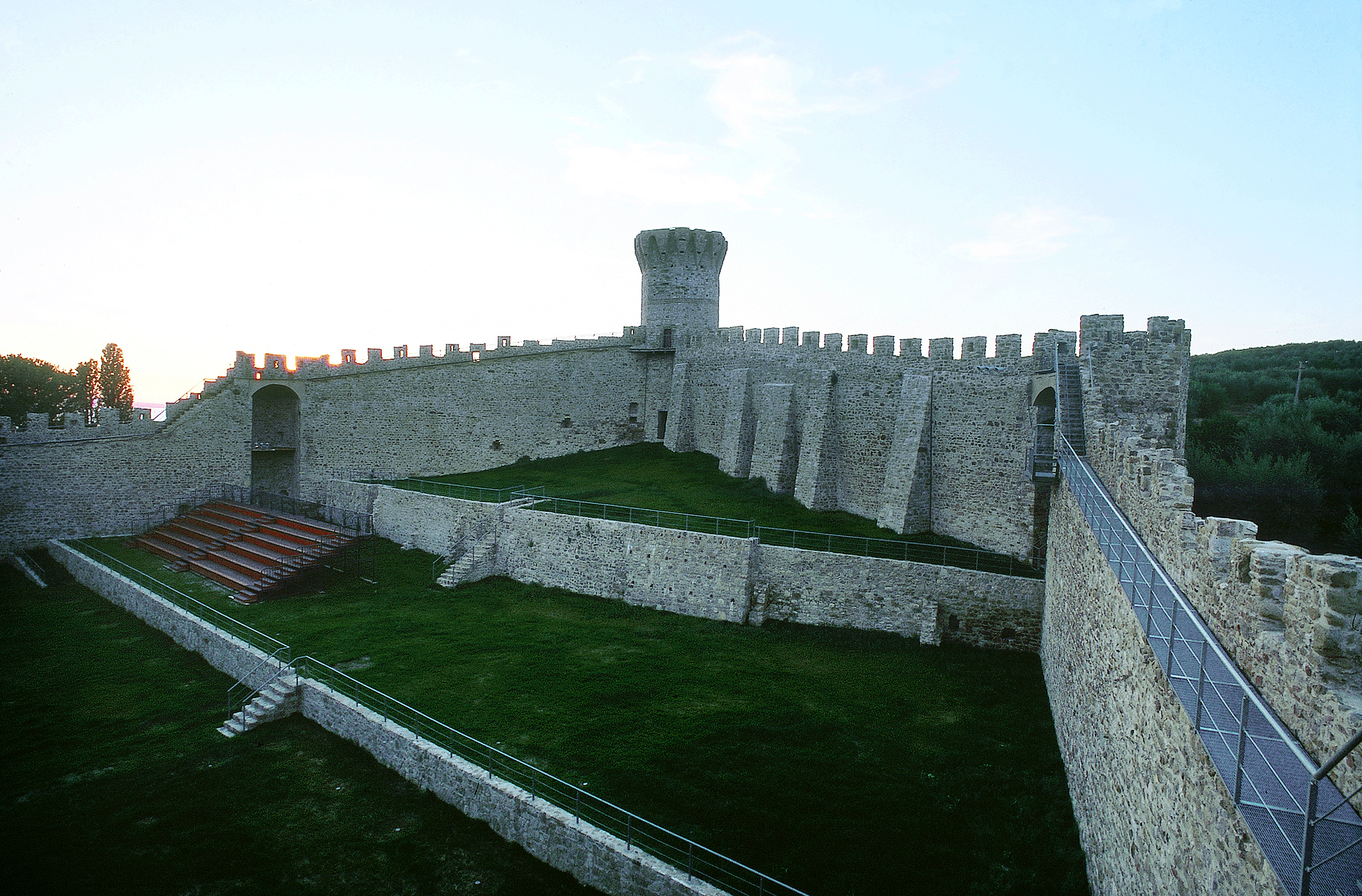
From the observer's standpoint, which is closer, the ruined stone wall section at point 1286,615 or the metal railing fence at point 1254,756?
the metal railing fence at point 1254,756

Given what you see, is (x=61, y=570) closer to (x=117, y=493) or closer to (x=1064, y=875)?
(x=117, y=493)

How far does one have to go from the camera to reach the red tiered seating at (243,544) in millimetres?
20500

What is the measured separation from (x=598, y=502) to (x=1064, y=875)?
1554 cm

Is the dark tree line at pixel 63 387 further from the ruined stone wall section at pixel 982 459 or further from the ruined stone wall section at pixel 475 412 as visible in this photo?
the ruined stone wall section at pixel 982 459

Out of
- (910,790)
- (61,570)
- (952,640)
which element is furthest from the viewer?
(61,570)

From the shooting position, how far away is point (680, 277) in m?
31.9

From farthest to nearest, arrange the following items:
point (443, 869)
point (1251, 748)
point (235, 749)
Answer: point (235, 749) → point (443, 869) → point (1251, 748)

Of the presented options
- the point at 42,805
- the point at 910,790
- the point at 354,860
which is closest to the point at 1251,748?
the point at 910,790

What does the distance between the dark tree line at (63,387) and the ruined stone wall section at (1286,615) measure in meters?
35.6

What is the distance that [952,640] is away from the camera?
54.2 feet

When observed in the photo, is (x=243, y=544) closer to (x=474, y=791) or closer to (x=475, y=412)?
(x=475, y=412)

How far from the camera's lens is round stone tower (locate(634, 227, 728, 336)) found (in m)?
31.7

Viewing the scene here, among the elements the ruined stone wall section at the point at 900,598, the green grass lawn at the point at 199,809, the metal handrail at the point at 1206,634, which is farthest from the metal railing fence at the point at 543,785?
the ruined stone wall section at the point at 900,598

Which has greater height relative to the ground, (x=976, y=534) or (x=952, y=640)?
(x=976, y=534)
